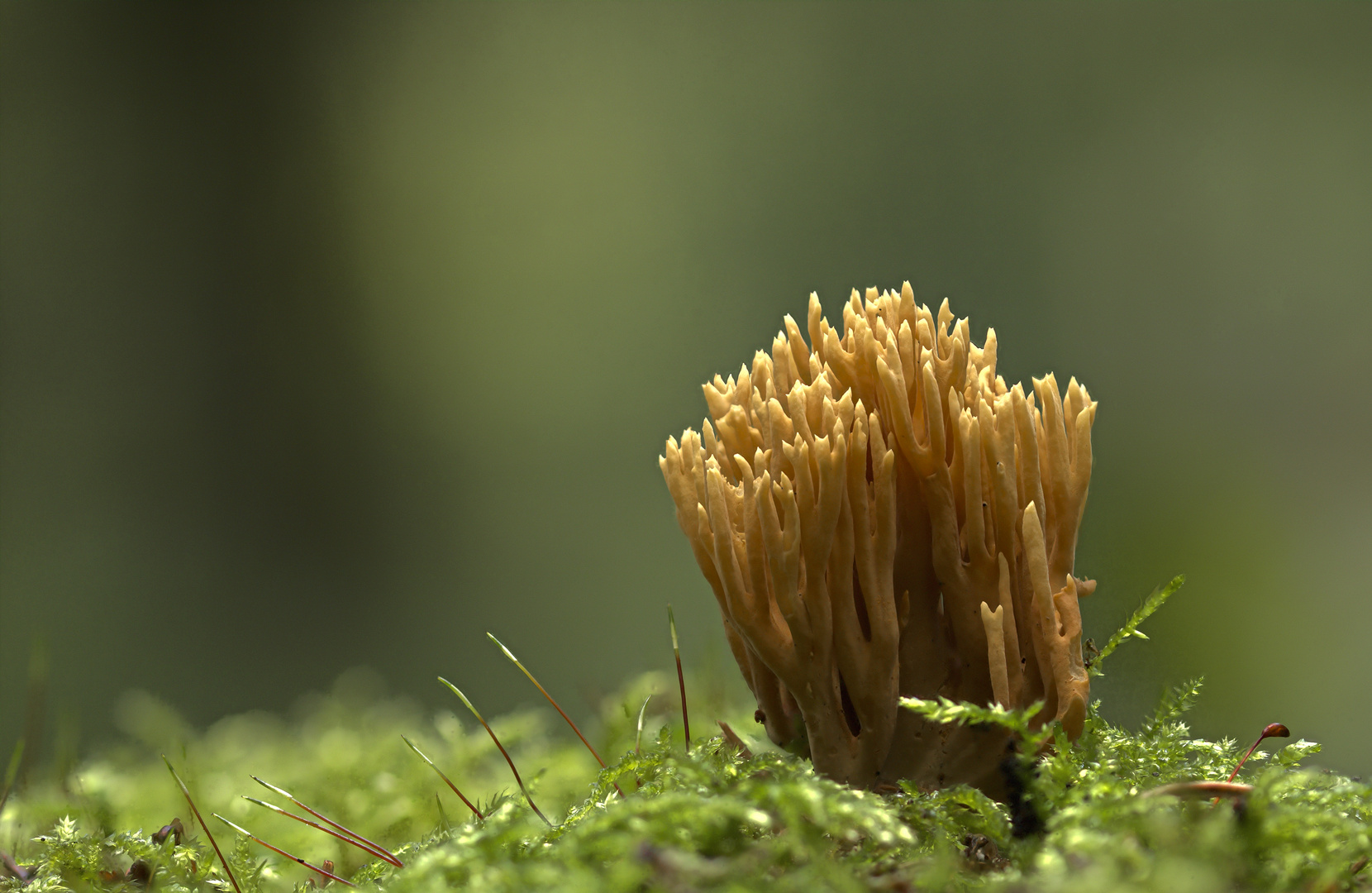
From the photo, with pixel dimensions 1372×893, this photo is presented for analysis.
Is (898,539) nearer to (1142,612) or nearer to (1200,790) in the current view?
(1142,612)

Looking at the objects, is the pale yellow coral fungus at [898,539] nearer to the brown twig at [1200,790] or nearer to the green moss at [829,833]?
the green moss at [829,833]

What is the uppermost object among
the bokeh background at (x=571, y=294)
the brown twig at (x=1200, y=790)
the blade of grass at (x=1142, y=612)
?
the bokeh background at (x=571, y=294)

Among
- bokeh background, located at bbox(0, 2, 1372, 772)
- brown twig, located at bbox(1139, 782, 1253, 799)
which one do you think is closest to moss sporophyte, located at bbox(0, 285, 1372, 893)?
brown twig, located at bbox(1139, 782, 1253, 799)

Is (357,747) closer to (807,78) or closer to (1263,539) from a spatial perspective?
(1263,539)

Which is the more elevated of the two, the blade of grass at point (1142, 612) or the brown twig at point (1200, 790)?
the blade of grass at point (1142, 612)

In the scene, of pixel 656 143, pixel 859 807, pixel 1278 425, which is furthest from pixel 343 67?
pixel 859 807

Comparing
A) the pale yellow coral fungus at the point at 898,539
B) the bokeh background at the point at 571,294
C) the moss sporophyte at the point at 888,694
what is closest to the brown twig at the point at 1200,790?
the moss sporophyte at the point at 888,694

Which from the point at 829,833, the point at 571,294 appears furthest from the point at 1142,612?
the point at 571,294
